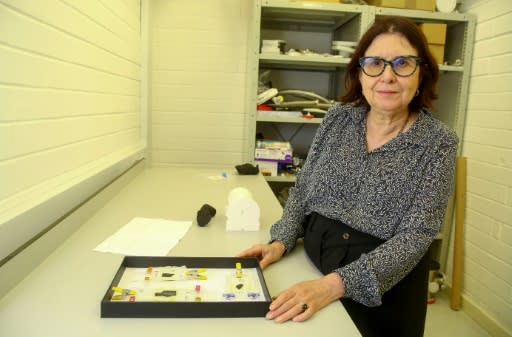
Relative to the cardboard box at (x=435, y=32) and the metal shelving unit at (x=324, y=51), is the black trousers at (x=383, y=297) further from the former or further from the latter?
the cardboard box at (x=435, y=32)

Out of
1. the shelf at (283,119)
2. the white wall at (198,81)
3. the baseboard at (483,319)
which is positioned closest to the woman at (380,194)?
the shelf at (283,119)

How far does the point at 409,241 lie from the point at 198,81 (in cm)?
240

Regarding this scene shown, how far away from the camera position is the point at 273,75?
3.18 m

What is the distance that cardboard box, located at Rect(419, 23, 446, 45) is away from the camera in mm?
2590

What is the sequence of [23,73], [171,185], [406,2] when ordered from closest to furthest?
[23,73] < [171,185] < [406,2]

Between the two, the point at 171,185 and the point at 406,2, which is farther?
the point at 406,2

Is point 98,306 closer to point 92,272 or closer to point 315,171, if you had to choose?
point 92,272

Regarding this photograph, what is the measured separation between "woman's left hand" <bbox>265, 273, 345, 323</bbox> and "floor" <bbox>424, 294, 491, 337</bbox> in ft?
5.42

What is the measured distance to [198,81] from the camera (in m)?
3.15

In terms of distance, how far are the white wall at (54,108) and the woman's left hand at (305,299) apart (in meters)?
0.65

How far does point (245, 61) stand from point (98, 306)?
2.53 meters

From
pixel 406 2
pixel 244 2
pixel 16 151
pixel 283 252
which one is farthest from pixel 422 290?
pixel 244 2

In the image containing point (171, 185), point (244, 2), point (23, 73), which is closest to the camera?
point (23, 73)

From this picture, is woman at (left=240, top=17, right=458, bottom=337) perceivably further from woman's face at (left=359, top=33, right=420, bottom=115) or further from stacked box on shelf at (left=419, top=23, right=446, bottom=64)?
stacked box on shelf at (left=419, top=23, right=446, bottom=64)
